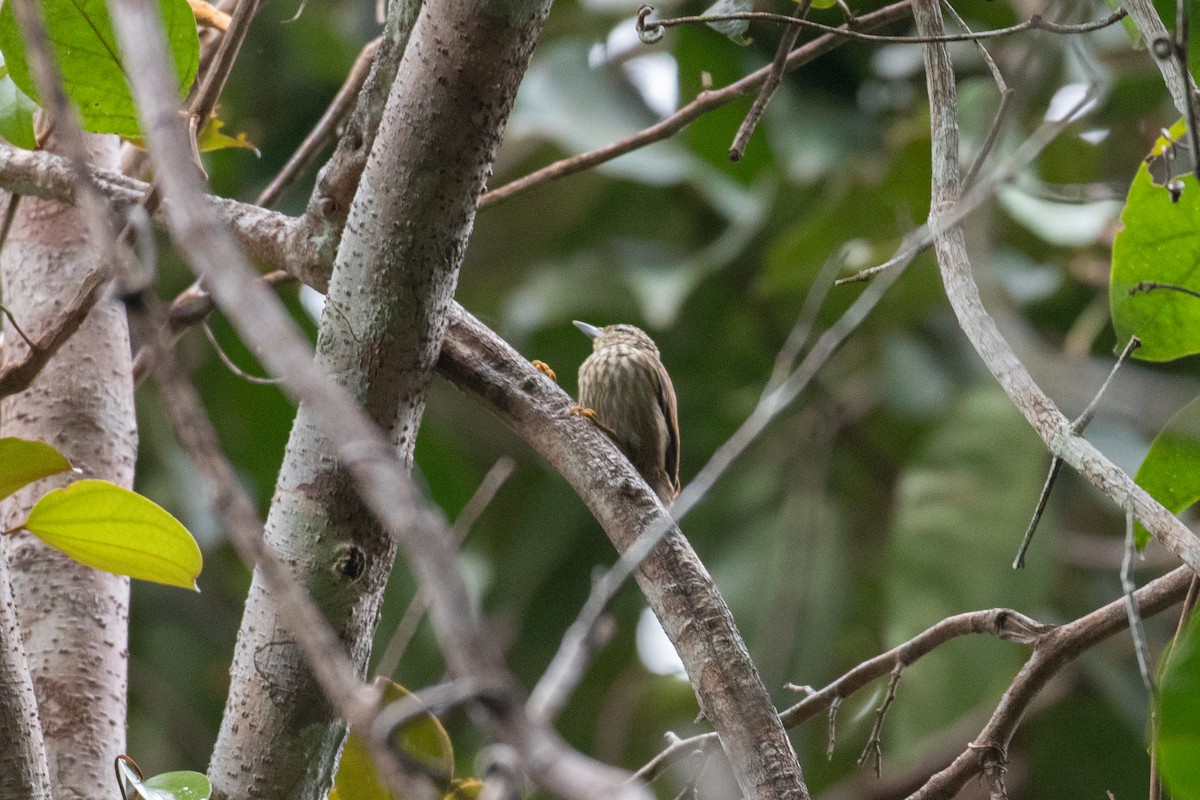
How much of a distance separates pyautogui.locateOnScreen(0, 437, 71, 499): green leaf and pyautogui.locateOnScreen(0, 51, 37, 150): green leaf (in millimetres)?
519

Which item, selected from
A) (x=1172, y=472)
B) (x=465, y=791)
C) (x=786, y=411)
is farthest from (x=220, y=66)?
(x=786, y=411)

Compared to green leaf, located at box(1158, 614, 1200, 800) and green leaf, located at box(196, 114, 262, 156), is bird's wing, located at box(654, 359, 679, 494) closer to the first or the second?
green leaf, located at box(196, 114, 262, 156)

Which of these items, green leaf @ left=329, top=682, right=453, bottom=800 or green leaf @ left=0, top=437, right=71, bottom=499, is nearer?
green leaf @ left=0, top=437, right=71, bottom=499

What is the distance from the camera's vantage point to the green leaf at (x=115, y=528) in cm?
147

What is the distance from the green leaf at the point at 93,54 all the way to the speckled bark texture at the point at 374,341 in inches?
17.9

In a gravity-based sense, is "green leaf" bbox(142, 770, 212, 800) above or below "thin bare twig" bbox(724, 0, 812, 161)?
below

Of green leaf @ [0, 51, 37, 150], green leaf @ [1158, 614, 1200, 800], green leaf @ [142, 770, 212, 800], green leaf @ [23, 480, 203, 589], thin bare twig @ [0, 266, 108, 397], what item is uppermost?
green leaf @ [0, 51, 37, 150]

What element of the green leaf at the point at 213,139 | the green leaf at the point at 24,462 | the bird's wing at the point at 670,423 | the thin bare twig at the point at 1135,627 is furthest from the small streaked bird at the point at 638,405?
the thin bare twig at the point at 1135,627

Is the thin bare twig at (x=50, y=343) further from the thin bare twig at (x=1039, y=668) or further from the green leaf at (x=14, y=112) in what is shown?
the thin bare twig at (x=1039, y=668)

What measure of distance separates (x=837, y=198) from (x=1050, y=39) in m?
2.47

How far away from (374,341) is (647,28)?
54cm

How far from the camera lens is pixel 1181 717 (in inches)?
38.5

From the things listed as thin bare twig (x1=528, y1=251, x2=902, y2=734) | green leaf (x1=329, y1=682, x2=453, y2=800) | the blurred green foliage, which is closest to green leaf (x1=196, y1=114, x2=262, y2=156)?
green leaf (x1=329, y1=682, x2=453, y2=800)

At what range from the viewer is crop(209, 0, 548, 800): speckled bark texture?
4.34 ft
